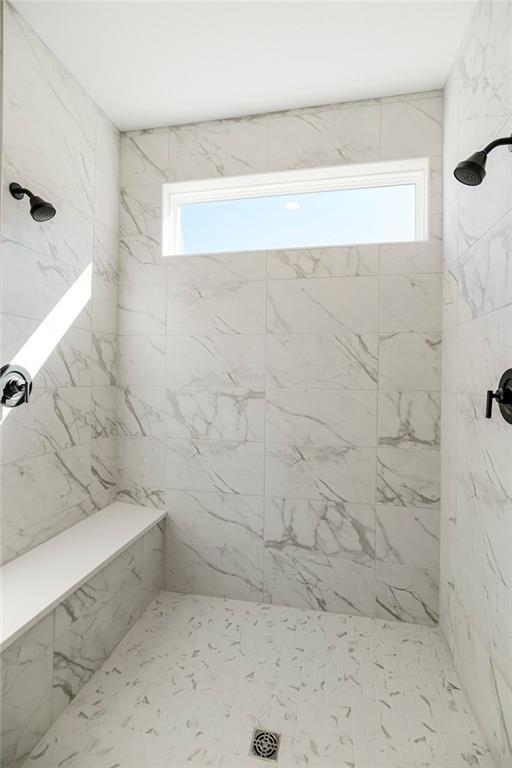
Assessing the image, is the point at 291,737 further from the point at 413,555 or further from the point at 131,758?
the point at 413,555

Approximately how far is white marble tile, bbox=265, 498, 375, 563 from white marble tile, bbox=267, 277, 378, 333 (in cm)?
92

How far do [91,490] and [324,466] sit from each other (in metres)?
1.24

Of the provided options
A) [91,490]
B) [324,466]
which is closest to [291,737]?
[324,466]

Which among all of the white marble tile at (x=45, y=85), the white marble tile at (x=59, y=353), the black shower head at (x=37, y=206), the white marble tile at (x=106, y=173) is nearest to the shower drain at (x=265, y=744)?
the white marble tile at (x=59, y=353)

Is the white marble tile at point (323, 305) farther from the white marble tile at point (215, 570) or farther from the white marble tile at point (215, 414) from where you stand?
the white marble tile at point (215, 570)

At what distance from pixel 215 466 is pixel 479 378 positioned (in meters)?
1.35

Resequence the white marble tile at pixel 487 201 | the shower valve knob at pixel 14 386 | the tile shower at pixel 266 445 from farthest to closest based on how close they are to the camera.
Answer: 1. the shower valve knob at pixel 14 386
2. the tile shower at pixel 266 445
3. the white marble tile at pixel 487 201

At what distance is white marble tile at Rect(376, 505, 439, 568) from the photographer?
6.03ft

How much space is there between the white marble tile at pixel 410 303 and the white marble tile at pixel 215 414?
778 mm

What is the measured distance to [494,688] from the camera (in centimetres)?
118

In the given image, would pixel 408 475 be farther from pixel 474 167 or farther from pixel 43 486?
pixel 43 486

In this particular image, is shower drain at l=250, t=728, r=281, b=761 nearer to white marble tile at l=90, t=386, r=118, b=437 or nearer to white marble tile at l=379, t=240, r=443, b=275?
white marble tile at l=90, t=386, r=118, b=437

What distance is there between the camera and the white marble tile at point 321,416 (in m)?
1.90

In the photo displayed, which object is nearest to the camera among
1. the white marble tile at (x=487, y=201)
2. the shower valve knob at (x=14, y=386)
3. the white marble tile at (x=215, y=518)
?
the white marble tile at (x=487, y=201)
